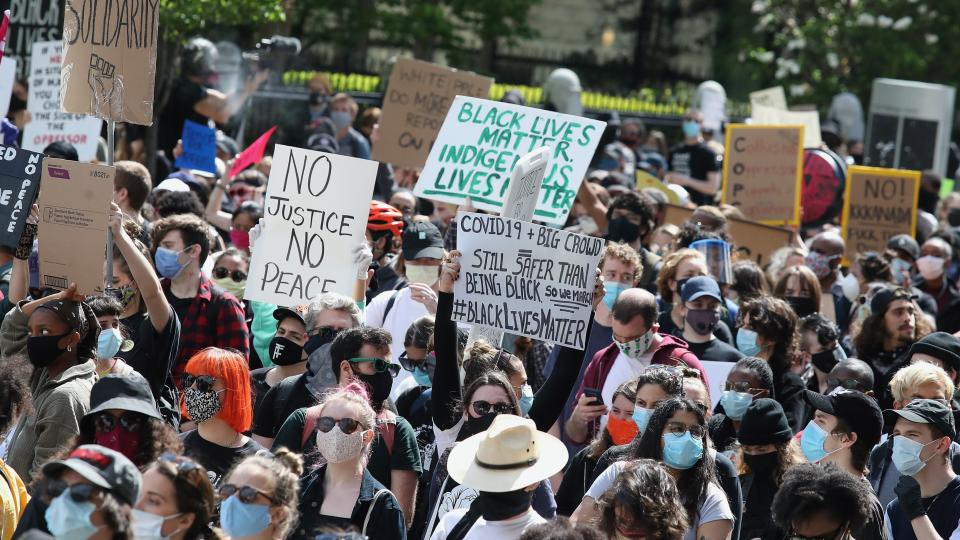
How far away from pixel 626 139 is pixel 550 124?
9.20m

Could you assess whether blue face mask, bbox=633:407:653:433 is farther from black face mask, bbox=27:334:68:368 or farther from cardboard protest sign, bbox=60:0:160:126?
cardboard protest sign, bbox=60:0:160:126

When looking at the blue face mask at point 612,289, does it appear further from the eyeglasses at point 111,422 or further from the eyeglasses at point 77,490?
the eyeglasses at point 77,490

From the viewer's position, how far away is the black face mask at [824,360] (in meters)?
7.94

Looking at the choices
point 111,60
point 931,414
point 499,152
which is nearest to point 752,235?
point 499,152

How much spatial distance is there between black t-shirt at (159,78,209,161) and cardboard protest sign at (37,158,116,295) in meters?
6.18

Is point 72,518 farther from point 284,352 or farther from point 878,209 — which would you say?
point 878,209

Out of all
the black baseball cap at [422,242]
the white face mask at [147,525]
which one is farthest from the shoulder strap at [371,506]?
the black baseball cap at [422,242]

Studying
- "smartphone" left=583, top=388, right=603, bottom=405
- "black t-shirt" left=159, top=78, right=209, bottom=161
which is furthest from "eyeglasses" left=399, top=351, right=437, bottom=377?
"black t-shirt" left=159, top=78, right=209, bottom=161

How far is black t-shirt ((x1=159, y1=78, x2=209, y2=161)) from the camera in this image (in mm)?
12938

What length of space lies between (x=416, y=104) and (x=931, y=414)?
6.64m

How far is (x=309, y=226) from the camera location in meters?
7.65

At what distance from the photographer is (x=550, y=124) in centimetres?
870

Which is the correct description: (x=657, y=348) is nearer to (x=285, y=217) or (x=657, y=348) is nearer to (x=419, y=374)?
(x=419, y=374)

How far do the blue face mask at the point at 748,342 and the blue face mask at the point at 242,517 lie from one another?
3708mm
